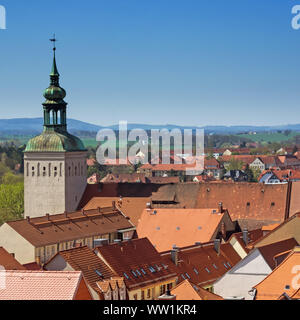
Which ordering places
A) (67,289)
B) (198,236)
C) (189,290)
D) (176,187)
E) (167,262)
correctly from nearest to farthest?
Result: (67,289)
(189,290)
(167,262)
(198,236)
(176,187)

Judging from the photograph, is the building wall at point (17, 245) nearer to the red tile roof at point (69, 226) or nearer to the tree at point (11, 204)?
the red tile roof at point (69, 226)

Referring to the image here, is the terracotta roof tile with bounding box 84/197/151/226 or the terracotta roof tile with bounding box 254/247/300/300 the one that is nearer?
the terracotta roof tile with bounding box 254/247/300/300

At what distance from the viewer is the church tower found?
60.9 metres

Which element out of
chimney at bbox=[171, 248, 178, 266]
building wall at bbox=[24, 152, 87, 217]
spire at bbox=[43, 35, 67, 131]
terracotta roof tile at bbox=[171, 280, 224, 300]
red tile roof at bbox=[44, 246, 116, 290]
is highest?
spire at bbox=[43, 35, 67, 131]

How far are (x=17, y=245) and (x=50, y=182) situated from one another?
495 inches

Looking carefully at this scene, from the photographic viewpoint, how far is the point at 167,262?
39375mm

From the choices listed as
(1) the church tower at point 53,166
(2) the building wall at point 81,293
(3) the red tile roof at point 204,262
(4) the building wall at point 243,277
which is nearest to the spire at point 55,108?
(1) the church tower at point 53,166

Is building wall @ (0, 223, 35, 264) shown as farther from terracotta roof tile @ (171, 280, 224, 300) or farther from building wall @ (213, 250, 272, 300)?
terracotta roof tile @ (171, 280, 224, 300)

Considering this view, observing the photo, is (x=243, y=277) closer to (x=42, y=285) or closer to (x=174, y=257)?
(x=174, y=257)

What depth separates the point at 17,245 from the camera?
49312mm

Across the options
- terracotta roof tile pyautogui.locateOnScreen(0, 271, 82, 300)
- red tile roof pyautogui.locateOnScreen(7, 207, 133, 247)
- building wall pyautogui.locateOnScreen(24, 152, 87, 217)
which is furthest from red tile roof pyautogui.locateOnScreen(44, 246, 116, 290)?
building wall pyautogui.locateOnScreen(24, 152, 87, 217)
